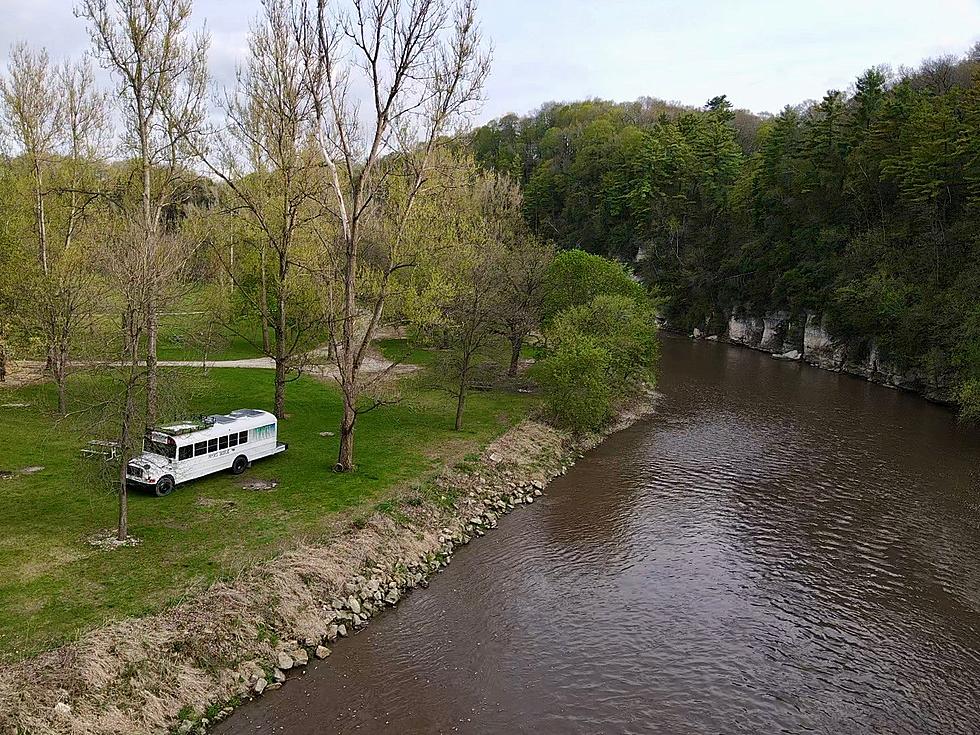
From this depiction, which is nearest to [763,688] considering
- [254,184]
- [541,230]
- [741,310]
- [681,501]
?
[681,501]

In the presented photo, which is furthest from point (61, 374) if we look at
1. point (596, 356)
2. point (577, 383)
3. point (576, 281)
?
point (576, 281)

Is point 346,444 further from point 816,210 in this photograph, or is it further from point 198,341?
point 816,210

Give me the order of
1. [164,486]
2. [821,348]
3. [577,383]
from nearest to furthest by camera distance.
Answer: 1. [164,486]
2. [577,383]
3. [821,348]

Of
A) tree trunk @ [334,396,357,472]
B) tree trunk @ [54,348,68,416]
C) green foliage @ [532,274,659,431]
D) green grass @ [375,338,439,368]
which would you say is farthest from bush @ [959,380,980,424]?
tree trunk @ [54,348,68,416]

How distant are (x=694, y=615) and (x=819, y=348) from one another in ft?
140

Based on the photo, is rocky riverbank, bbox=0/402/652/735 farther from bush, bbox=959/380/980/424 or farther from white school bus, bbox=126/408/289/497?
bush, bbox=959/380/980/424

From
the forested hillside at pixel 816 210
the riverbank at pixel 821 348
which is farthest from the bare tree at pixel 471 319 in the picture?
the riverbank at pixel 821 348

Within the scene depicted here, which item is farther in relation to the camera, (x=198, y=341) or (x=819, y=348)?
(x=819, y=348)

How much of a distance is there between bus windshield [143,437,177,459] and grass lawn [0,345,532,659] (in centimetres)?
117

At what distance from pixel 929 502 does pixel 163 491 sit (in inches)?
1046

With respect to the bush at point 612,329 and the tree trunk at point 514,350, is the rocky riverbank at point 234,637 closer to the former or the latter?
the bush at point 612,329

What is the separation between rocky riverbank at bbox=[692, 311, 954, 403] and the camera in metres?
42.1

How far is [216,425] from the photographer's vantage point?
65.2 ft

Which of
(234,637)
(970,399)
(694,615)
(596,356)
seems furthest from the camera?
(970,399)
